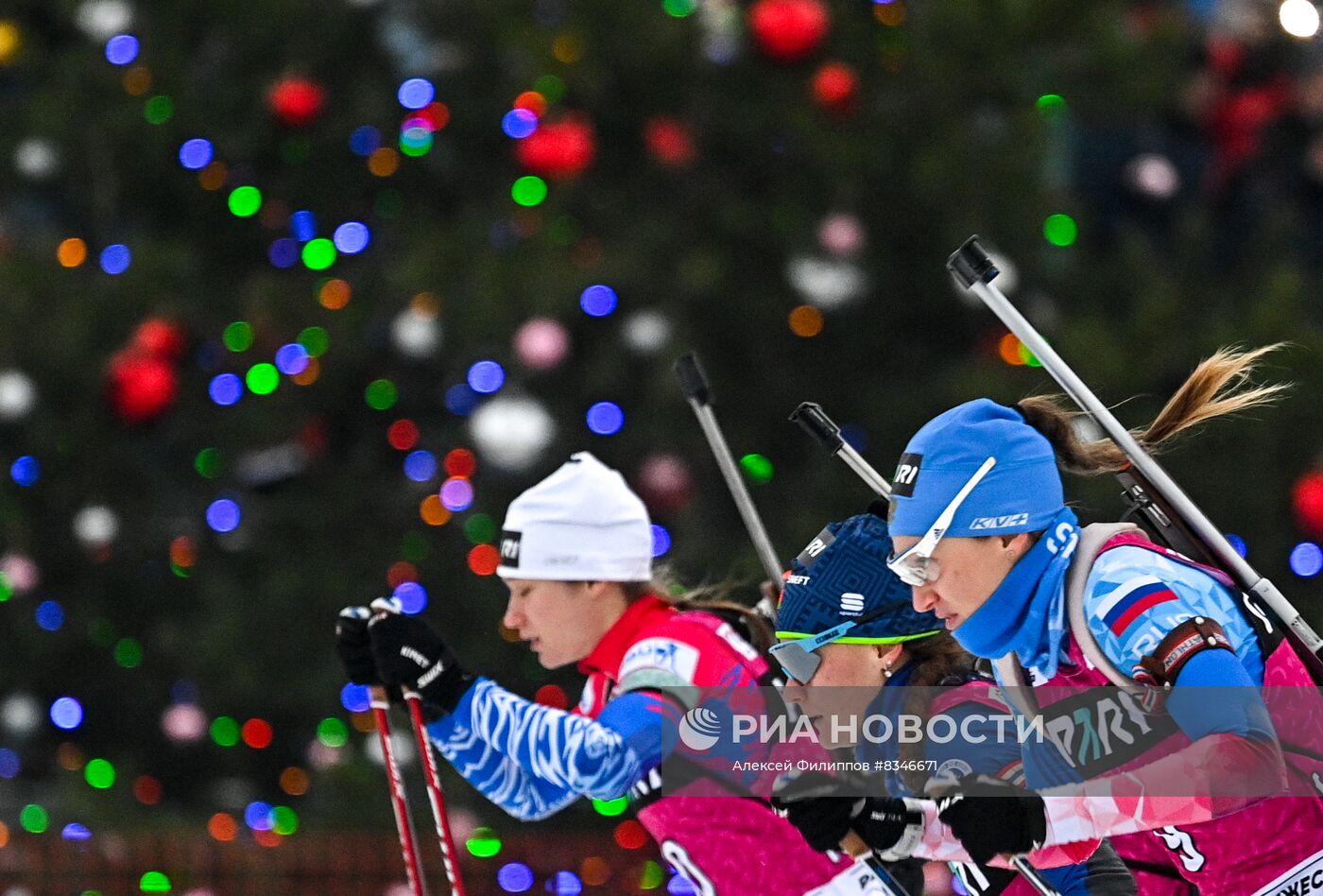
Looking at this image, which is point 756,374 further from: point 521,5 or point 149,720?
point 149,720

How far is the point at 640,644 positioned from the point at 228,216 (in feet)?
16.3

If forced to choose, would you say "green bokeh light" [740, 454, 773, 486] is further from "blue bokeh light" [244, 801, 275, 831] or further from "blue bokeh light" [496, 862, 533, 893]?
"blue bokeh light" [244, 801, 275, 831]

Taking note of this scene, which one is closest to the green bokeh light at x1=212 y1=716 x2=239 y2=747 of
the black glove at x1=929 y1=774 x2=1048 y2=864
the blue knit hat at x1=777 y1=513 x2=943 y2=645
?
the blue knit hat at x1=777 y1=513 x2=943 y2=645

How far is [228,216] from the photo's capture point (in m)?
8.77

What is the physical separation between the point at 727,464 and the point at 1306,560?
120 inches

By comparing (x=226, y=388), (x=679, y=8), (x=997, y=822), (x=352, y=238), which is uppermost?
→ (x=679, y=8)

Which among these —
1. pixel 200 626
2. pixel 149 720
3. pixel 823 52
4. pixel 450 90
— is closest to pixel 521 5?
pixel 450 90

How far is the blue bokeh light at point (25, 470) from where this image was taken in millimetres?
8250

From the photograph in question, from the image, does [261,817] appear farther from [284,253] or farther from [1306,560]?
[1306,560]

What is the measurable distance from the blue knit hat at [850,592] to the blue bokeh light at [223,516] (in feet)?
15.7

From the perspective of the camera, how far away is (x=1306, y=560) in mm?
7027

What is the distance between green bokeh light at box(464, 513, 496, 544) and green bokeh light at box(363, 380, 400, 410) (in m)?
0.70

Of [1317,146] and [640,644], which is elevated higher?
[1317,146]

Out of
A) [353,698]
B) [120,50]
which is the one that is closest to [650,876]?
[353,698]
